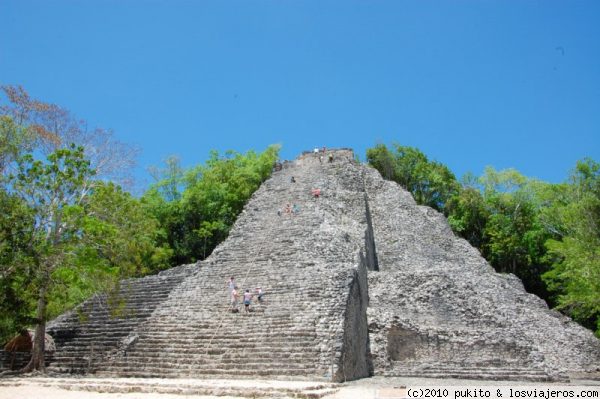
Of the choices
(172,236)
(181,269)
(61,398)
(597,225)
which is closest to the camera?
(61,398)

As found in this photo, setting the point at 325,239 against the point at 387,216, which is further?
the point at 387,216

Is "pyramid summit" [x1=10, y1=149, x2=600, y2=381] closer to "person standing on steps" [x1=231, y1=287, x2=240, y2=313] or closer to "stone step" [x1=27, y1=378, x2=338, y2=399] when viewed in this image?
"person standing on steps" [x1=231, y1=287, x2=240, y2=313]

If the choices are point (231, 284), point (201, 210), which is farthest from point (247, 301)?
point (201, 210)

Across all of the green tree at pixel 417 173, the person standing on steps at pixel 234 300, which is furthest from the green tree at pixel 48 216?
the green tree at pixel 417 173

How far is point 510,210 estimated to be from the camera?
33375mm

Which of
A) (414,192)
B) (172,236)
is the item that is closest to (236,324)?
(172,236)

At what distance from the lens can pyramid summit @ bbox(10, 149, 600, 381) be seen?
1218 cm

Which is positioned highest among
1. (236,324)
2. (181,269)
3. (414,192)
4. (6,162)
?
(414,192)

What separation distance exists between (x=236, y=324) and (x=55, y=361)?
17.8ft

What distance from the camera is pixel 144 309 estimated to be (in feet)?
52.2

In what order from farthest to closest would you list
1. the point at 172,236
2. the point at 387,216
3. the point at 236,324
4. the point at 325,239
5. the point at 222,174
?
the point at 222,174, the point at 172,236, the point at 387,216, the point at 325,239, the point at 236,324

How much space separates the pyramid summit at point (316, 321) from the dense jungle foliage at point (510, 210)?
5.38 meters

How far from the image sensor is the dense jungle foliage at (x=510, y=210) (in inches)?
975

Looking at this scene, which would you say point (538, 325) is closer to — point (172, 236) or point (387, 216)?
point (387, 216)
